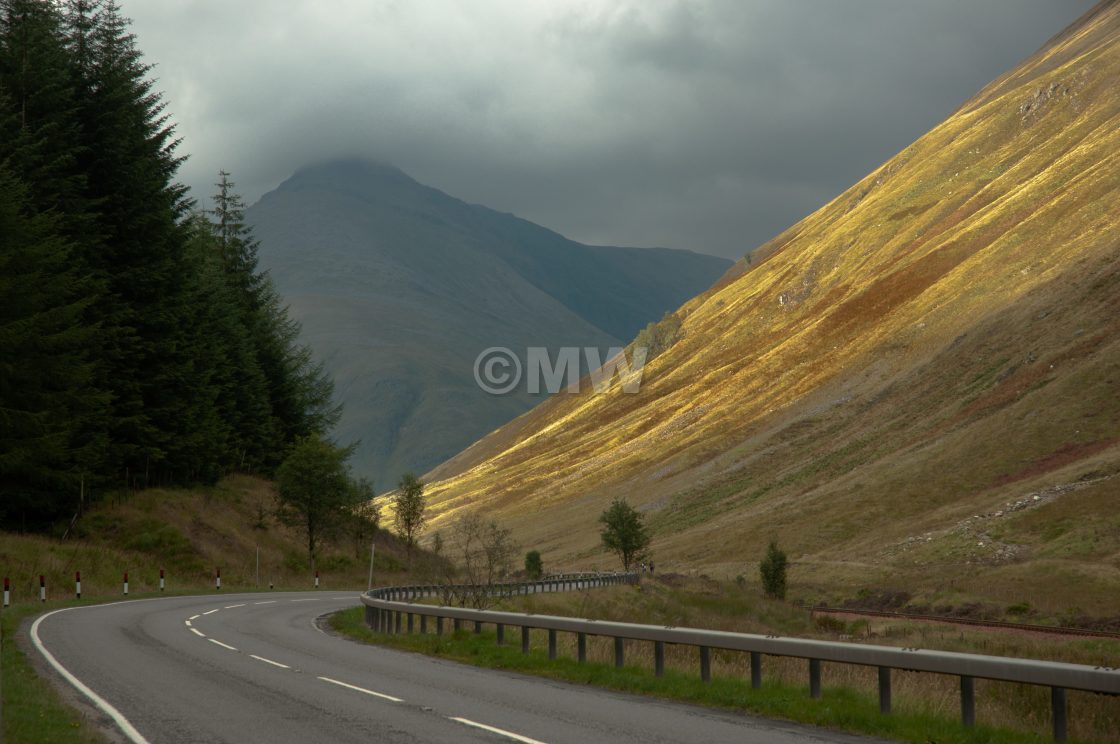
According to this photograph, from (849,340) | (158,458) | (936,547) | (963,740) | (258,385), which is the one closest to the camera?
(963,740)

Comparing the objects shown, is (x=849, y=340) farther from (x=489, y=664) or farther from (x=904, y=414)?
(x=489, y=664)

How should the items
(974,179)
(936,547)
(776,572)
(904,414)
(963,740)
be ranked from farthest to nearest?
(974,179)
(904,414)
(936,547)
(776,572)
(963,740)

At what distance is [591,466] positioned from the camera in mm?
147875

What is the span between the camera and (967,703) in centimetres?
1045

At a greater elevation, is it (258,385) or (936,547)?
(258,385)

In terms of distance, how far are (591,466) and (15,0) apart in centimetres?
11461

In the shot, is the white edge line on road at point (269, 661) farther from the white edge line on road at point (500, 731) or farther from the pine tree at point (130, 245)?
the pine tree at point (130, 245)

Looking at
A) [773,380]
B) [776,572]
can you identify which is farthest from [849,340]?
[776,572]

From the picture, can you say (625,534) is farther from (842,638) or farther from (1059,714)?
(1059,714)

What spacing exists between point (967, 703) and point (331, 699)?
7.78 m

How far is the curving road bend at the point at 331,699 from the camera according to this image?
10.5 metres

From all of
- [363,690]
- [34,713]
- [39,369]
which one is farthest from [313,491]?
[34,713]

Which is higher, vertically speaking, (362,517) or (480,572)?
(362,517)

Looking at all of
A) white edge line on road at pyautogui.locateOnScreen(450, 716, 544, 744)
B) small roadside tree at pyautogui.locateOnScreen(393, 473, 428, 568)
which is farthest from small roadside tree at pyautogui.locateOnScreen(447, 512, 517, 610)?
small roadside tree at pyautogui.locateOnScreen(393, 473, 428, 568)
